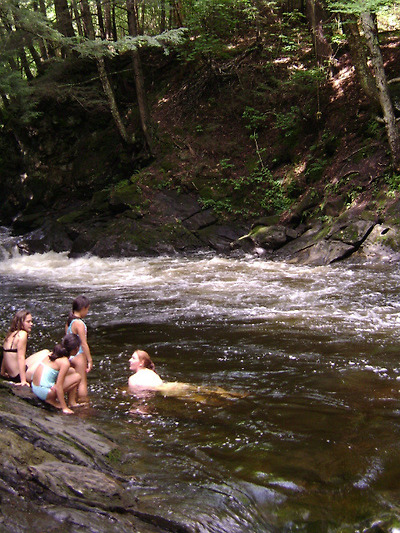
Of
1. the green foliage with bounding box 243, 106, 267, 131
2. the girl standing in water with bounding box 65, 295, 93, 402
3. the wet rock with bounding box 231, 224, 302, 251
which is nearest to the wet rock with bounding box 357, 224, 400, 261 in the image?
the wet rock with bounding box 231, 224, 302, 251

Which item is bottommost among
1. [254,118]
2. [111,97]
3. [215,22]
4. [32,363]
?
[32,363]

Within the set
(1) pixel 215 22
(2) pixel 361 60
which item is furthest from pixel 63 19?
(2) pixel 361 60

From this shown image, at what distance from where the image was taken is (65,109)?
2039 centimetres

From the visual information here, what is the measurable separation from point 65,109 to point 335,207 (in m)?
12.7

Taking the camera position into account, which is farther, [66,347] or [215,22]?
[215,22]

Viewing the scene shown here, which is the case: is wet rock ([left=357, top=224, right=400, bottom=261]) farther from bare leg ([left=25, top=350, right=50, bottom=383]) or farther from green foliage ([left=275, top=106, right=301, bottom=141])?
bare leg ([left=25, top=350, right=50, bottom=383])

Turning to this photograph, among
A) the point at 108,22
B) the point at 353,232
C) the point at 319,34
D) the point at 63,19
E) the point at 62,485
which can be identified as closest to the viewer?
the point at 62,485

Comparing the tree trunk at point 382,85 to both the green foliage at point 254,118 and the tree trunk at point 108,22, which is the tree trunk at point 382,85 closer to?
the green foliage at point 254,118

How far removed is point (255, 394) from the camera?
5.04 meters

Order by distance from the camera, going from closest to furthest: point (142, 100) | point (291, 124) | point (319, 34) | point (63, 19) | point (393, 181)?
point (393, 181) < point (319, 34) < point (291, 124) < point (63, 19) < point (142, 100)

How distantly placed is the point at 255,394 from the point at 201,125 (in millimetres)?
14780

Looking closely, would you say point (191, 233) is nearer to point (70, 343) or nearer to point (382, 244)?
point (382, 244)

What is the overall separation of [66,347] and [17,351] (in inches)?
23.9

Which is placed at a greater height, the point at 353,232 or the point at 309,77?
the point at 309,77
